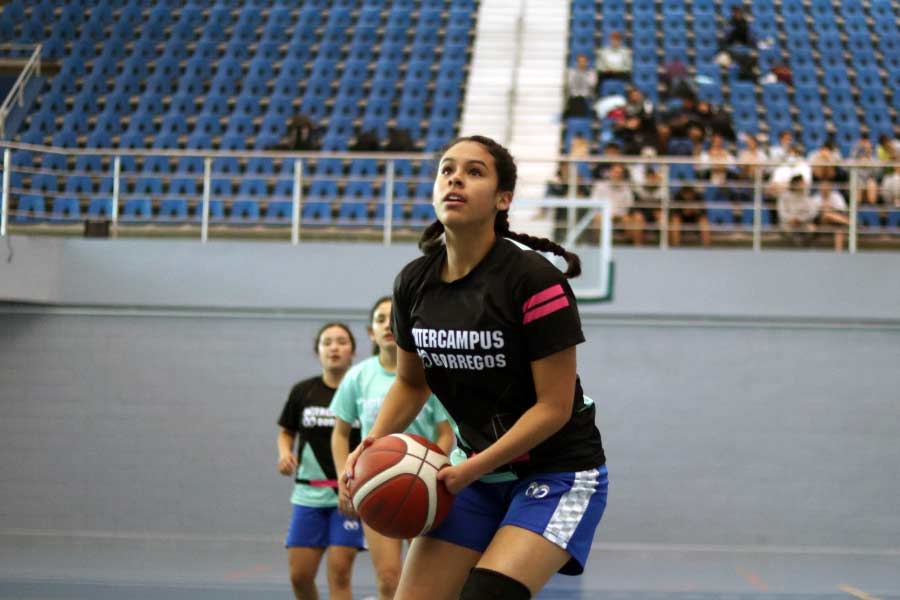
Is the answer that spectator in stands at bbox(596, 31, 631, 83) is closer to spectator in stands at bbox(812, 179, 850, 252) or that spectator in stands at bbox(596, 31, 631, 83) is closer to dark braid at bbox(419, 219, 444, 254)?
spectator in stands at bbox(812, 179, 850, 252)

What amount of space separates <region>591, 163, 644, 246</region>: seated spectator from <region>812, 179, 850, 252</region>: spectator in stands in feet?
5.22

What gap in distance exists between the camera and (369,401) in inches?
217

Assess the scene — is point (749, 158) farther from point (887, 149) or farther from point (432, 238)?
point (432, 238)

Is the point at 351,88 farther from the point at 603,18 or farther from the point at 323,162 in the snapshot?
the point at 603,18

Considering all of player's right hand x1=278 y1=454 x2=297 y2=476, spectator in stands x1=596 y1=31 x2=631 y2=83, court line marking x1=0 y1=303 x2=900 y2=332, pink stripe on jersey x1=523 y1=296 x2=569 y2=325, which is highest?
spectator in stands x1=596 y1=31 x2=631 y2=83

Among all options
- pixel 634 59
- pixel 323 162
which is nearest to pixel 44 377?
pixel 323 162

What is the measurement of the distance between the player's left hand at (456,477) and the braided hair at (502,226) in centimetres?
62

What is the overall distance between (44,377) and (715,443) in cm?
595

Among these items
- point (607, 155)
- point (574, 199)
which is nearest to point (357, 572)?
point (574, 199)

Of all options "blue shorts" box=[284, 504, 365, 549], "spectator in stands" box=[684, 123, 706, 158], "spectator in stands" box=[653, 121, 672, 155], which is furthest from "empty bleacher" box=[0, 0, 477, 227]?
"blue shorts" box=[284, 504, 365, 549]

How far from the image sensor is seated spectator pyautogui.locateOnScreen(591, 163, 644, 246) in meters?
10.7

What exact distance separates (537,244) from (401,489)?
2.71 ft

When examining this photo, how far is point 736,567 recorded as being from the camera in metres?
9.45

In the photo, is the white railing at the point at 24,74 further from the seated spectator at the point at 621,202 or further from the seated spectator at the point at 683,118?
the seated spectator at the point at 683,118
